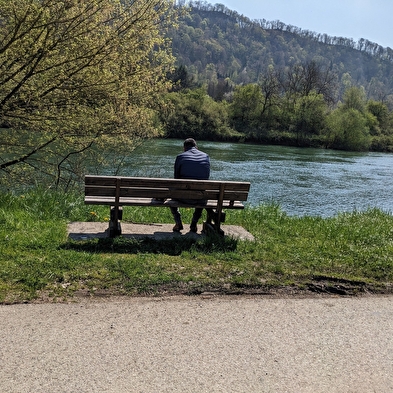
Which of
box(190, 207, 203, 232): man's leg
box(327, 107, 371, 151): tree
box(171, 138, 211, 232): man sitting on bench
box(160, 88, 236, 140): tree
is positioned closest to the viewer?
box(171, 138, 211, 232): man sitting on bench

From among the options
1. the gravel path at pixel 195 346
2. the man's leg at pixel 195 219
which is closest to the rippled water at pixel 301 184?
the man's leg at pixel 195 219

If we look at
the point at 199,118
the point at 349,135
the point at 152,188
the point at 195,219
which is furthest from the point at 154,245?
Result: the point at 349,135

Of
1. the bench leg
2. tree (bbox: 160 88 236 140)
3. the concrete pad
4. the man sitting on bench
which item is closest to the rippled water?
the concrete pad

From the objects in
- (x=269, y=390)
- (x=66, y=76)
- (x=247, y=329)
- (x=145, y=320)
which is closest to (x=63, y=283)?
(x=145, y=320)

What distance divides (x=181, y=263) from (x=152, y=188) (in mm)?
1424

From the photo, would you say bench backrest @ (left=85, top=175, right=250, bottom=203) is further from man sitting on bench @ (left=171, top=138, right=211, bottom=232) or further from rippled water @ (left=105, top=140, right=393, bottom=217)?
rippled water @ (left=105, top=140, right=393, bottom=217)

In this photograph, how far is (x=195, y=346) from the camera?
355cm

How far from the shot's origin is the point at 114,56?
352 inches

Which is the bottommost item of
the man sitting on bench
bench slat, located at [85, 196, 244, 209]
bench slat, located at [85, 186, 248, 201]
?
bench slat, located at [85, 196, 244, 209]

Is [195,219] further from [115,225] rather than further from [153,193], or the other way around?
[115,225]

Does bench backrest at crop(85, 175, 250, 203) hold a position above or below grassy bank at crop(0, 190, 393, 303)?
above

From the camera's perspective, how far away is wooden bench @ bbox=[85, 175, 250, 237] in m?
6.16

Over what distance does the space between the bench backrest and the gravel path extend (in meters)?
2.13

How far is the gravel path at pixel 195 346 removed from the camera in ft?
10.1
